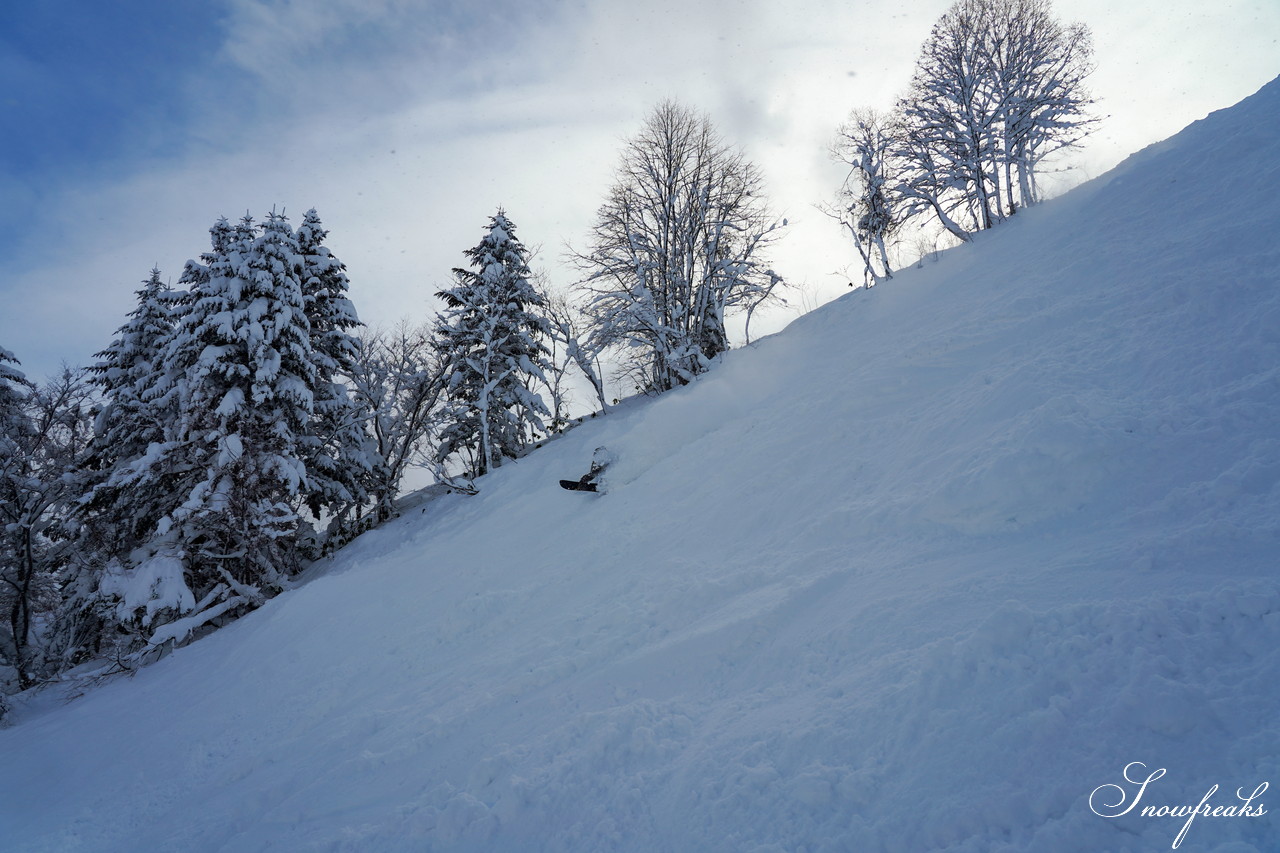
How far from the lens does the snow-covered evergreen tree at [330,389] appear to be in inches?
675

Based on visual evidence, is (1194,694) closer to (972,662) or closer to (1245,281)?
(972,662)

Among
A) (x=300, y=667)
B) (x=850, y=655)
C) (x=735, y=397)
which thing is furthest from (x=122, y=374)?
(x=850, y=655)

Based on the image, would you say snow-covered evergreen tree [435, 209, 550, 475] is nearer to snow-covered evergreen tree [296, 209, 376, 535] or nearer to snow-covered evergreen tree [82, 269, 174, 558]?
snow-covered evergreen tree [296, 209, 376, 535]

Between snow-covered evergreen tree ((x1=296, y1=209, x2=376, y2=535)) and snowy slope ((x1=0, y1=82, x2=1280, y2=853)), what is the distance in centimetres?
634

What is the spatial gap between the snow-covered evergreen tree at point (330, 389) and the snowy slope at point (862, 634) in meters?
6.34

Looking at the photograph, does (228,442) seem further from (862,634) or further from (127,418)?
(862,634)

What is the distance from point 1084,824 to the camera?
104 inches

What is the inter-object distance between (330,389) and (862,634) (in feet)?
58.3

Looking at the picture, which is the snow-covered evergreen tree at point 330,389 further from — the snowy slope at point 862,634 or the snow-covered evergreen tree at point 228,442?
the snowy slope at point 862,634

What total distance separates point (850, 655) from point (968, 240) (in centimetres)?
1651

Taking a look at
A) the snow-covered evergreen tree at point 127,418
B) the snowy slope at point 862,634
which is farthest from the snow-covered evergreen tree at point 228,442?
the snowy slope at point 862,634

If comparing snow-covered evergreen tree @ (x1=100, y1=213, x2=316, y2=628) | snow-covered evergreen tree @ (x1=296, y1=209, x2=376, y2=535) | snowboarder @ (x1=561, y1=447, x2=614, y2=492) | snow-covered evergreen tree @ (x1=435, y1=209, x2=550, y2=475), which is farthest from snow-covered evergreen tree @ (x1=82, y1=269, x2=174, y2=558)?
snowboarder @ (x1=561, y1=447, x2=614, y2=492)

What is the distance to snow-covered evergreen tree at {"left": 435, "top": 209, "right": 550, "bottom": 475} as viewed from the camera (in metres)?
20.2

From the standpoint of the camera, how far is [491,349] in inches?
783
